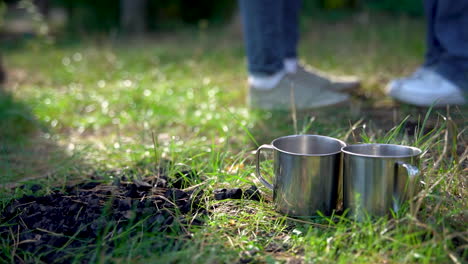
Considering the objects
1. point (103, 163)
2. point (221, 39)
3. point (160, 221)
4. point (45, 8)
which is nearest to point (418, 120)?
point (160, 221)

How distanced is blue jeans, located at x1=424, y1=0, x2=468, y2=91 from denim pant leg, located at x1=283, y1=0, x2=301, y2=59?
0.81 metres

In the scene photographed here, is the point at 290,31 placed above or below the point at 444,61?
above

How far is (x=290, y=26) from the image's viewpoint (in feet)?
9.98

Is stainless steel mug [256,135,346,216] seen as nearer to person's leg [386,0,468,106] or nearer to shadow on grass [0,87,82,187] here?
shadow on grass [0,87,82,187]

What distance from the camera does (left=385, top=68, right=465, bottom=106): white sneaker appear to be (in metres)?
2.42

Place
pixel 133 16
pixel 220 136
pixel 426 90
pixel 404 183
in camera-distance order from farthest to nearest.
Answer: pixel 133 16 < pixel 426 90 < pixel 220 136 < pixel 404 183

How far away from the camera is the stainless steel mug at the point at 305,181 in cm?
136

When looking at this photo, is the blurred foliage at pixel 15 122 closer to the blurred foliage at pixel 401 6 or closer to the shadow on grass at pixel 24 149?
the shadow on grass at pixel 24 149

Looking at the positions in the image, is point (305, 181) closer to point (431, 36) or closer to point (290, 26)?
point (431, 36)

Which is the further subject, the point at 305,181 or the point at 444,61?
the point at 444,61

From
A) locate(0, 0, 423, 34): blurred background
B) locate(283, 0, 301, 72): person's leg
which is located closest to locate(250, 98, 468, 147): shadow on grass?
locate(283, 0, 301, 72): person's leg

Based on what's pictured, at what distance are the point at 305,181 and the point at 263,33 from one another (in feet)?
4.42

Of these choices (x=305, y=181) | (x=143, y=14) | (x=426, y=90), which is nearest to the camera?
(x=305, y=181)

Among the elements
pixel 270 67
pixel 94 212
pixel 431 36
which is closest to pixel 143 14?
pixel 270 67
